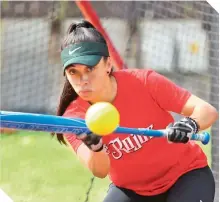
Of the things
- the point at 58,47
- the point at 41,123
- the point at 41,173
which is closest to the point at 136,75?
the point at 41,123

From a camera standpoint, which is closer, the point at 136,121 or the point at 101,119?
the point at 101,119

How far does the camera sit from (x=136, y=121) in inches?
116

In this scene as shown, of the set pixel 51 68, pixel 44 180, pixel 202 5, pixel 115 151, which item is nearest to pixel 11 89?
pixel 51 68

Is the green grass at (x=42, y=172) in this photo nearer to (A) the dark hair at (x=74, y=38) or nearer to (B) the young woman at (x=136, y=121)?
(B) the young woman at (x=136, y=121)

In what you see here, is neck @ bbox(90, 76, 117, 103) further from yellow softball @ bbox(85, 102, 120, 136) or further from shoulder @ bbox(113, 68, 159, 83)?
yellow softball @ bbox(85, 102, 120, 136)

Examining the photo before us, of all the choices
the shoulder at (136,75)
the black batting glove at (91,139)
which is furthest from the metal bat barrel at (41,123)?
the shoulder at (136,75)

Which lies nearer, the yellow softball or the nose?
the yellow softball

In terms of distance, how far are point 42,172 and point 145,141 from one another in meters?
2.62

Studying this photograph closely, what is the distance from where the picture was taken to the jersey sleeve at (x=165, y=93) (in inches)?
115

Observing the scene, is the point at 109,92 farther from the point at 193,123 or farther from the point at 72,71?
the point at 193,123

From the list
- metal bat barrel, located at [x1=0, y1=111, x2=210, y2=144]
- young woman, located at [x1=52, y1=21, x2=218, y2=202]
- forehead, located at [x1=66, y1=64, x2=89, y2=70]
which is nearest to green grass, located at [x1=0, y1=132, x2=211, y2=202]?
young woman, located at [x1=52, y1=21, x2=218, y2=202]

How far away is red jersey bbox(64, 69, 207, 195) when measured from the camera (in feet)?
9.62

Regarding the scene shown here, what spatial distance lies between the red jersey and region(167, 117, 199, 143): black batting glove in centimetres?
16

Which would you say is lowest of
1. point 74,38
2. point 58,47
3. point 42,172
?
point 42,172
